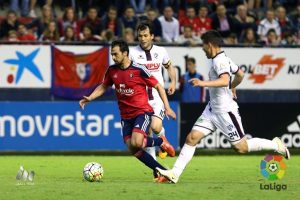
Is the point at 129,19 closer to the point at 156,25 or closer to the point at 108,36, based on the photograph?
the point at 156,25

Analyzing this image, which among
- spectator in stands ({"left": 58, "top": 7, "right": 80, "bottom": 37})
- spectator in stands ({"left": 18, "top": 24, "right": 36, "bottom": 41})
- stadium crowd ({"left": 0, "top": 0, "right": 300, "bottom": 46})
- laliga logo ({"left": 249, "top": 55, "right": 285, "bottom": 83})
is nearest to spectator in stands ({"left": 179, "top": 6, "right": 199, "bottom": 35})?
stadium crowd ({"left": 0, "top": 0, "right": 300, "bottom": 46})

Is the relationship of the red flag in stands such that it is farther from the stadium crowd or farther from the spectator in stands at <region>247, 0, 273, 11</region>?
the spectator in stands at <region>247, 0, 273, 11</region>

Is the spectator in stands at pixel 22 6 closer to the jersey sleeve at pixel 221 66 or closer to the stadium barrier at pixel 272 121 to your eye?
→ the stadium barrier at pixel 272 121

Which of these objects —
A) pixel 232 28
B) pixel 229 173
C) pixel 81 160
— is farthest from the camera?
pixel 232 28

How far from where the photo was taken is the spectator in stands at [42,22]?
2214 cm

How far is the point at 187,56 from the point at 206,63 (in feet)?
1.58

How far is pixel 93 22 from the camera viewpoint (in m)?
22.4

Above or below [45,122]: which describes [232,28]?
above

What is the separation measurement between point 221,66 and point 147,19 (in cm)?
1033

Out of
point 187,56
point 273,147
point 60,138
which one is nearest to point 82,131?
point 60,138

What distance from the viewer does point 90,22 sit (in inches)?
883

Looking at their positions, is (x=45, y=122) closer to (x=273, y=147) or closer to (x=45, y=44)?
(x=45, y=44)

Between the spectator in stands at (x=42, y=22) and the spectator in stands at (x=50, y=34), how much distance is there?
44cm

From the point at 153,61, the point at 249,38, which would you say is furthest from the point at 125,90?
the point at 249,38
